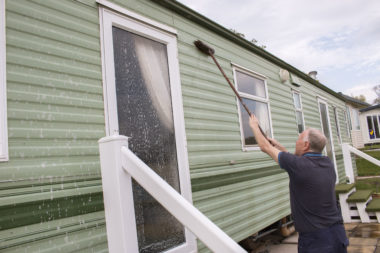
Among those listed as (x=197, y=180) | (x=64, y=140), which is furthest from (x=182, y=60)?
(x=64, y=140)

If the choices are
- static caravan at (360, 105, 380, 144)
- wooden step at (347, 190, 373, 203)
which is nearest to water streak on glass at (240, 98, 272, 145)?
wooden step at (347, 190, 373, 203)

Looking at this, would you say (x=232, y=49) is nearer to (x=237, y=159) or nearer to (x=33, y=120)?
(x=237, y=159)

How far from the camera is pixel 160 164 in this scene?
116 inches

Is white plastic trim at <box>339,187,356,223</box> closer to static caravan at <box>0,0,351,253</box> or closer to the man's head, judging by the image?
static caravan at <box>0,0,351,253</box>

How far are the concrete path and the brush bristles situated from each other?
11.2 ft

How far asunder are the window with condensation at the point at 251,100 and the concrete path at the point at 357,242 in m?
1.87

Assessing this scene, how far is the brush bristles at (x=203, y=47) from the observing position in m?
3.83

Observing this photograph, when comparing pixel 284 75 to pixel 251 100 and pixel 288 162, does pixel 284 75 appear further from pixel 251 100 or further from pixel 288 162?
pixel 288 162

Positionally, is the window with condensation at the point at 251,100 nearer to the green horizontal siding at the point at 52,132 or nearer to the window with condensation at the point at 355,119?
the green horizontal siding at the point at 52,132

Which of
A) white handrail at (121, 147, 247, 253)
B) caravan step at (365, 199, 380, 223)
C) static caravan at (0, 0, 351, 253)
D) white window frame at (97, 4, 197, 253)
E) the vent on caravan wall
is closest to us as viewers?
white handrail at (121, 147, 247, 253)

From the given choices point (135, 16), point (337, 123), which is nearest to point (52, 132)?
point (135, 16)

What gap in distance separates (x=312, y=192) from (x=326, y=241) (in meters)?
0.37

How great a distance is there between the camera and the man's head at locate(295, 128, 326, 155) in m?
2.30

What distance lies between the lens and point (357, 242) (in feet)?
15.5
